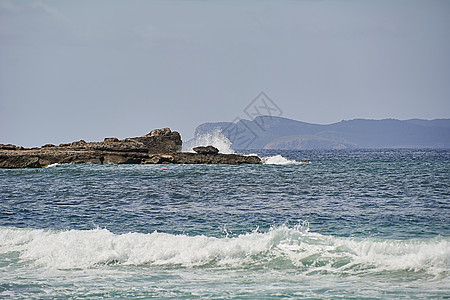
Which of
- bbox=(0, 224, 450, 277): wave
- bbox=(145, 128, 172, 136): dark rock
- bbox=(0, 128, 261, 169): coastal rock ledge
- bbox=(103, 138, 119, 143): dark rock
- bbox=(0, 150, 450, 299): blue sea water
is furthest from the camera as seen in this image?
bbox=(145, 128, 172, 136): dark rock

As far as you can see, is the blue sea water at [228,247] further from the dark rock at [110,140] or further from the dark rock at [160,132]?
the dark rock at [160,132]

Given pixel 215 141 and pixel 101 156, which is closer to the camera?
pixel 101 156

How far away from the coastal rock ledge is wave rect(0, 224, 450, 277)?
121 ft

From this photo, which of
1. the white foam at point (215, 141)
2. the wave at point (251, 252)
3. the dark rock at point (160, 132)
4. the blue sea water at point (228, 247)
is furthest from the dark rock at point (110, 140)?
the wave at point (251, 252)

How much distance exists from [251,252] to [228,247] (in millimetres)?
541

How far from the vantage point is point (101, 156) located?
5153cm

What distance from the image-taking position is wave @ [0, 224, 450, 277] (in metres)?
11.2

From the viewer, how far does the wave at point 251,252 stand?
36.8 ft

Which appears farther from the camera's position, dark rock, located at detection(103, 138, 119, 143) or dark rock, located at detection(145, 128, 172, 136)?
dark rock, located at detection(145, 128, 172, 136)

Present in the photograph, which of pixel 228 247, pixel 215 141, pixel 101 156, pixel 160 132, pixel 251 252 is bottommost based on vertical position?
pixel 251 252

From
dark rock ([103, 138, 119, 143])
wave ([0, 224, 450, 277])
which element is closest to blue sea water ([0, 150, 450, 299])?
wave ([0, 224, 450, 277])

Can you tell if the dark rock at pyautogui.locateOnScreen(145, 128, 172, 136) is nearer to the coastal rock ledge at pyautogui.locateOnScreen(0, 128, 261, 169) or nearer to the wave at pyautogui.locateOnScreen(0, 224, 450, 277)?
the coastal rock ledge at pyautogui.locateOnScreen(0, 128, 261, 169)

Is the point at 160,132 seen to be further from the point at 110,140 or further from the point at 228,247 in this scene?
the point at 228,247

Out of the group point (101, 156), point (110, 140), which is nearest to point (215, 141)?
point (110, 140)
